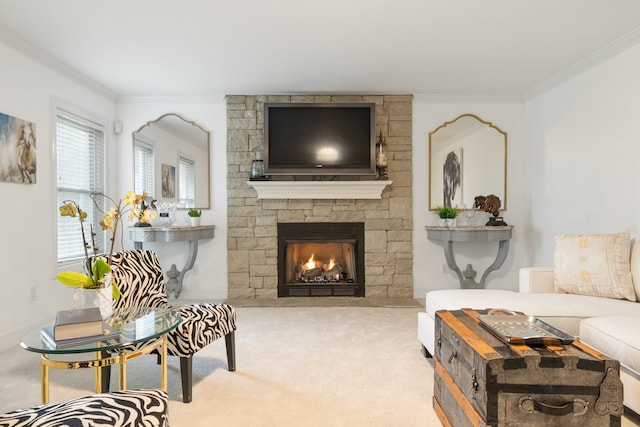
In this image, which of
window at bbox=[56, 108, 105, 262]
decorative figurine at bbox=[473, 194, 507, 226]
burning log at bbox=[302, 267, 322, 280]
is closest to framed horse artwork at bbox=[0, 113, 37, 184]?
window at bbox=[56, 108, 105, 262]

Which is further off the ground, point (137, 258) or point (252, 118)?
point (252, 118)

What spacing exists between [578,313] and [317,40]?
2.68 m

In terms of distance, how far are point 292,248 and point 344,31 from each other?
8.72 feet

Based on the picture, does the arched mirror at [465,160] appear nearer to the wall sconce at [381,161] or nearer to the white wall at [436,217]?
the white wall at [436,217]

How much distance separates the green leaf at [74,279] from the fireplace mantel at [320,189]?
9.49ft

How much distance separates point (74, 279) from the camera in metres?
1.84

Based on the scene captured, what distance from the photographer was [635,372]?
1.85m

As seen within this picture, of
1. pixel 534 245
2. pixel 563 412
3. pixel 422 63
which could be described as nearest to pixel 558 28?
pixel 422 63

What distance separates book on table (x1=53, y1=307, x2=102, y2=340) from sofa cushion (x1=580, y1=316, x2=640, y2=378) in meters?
2.35

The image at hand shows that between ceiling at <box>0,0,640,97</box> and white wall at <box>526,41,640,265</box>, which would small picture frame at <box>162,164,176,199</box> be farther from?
white wall at <box>526,41,640,265</box>

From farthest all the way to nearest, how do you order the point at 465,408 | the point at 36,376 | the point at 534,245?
the point at 534,245, the point at 36,376, the point at 465,408

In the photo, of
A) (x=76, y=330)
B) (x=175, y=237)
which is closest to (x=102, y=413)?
(x=76, y=330)

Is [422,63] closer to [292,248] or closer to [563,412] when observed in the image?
[292,248]

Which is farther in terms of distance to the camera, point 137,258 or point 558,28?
point 558,28
